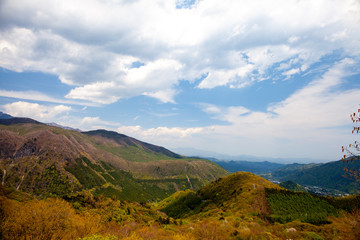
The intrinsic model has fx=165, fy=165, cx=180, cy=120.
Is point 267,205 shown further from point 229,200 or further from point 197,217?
point 197,217

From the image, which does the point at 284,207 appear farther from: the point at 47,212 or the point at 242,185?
the point at 47,212

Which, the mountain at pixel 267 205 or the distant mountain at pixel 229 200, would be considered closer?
the mountain at pixel 267 205

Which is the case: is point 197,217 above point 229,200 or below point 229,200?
below

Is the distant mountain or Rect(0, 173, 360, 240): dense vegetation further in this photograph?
the distant mountain

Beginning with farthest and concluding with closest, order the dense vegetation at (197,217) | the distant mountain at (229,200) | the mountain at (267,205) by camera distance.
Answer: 1. the distant mountain at (229,200)
2. the mountain at (267,205)
3. the dense vegetation at (197,217)

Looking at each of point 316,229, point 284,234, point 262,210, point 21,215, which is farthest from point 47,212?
point 262,210

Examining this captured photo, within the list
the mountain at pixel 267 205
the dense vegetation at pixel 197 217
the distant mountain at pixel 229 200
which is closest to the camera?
the dense vegetation at pixel 197 217

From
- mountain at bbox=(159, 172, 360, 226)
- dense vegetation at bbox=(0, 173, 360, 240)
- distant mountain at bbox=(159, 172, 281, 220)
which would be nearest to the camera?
dense vegetation at bbox=(0, 173, 360, 240)

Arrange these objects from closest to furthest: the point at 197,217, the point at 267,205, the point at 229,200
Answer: the point at 267,205
the point at 197,217
the point at 229,200

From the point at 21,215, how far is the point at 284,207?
231ft

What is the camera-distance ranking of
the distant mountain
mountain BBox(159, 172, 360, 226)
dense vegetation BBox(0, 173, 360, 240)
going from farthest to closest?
the distant mountain → mountain BBox(159, 172, 360, 226) → dense vegetation BBox(0, 173, 360, 240)

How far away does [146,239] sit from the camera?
72.9ft

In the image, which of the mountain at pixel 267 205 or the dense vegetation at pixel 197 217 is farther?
the mountain at pixel 267 205

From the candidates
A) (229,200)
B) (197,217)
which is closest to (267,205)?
(229,200)
